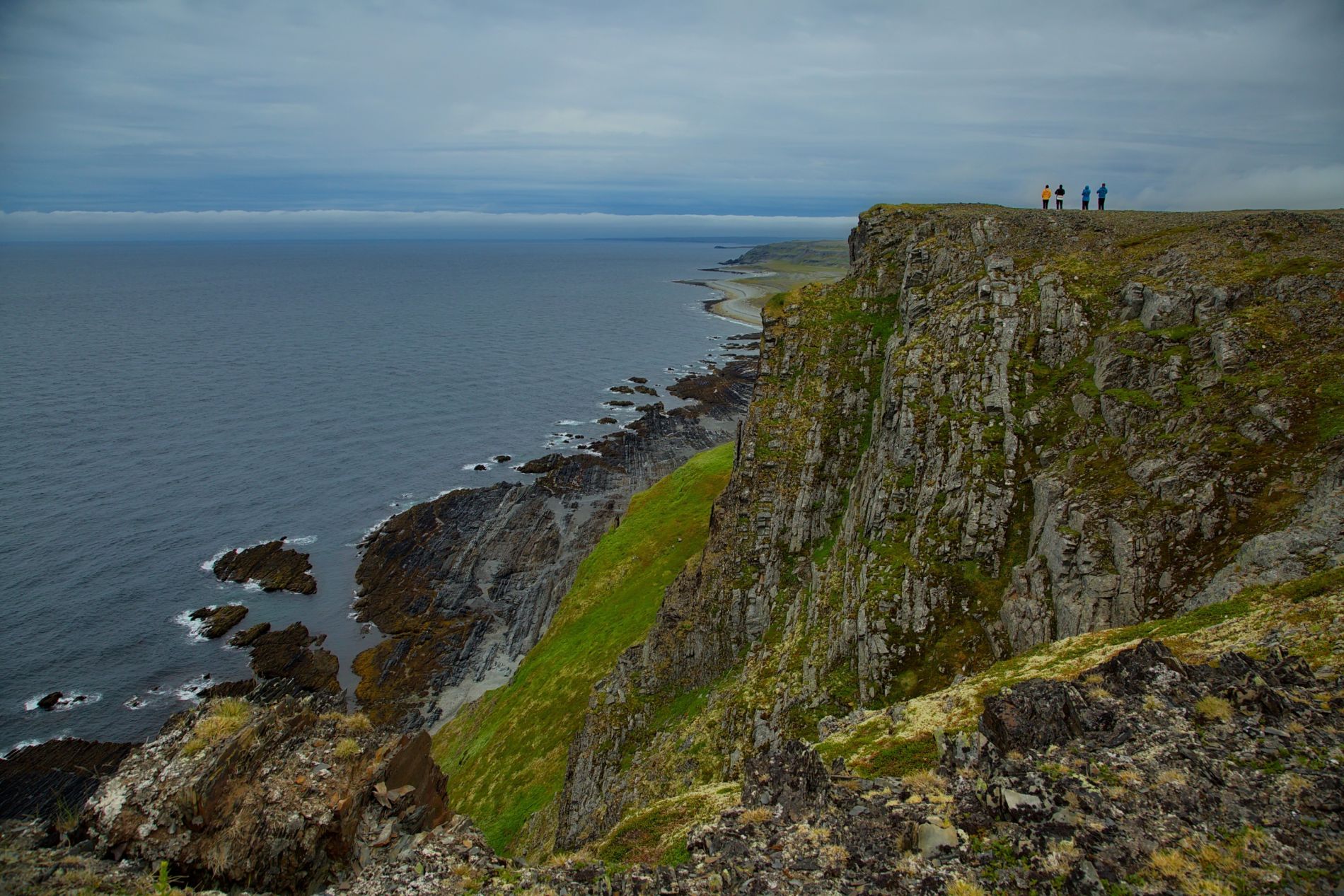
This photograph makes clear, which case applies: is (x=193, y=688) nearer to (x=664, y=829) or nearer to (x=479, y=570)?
(x=479, y=570)

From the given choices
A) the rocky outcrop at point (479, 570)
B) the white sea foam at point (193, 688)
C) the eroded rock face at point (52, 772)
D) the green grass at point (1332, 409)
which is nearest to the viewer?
the green grass at point (1332, 409)

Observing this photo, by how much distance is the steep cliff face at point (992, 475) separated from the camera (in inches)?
968

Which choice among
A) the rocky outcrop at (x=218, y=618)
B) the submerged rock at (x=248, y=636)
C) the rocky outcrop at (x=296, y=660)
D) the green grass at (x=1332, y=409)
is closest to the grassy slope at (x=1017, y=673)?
the green grass at (x=1332, y=409)

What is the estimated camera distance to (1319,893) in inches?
445

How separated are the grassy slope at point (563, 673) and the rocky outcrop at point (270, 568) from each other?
99.2 feet

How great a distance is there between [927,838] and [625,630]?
124 feet

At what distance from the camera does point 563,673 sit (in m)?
49.4

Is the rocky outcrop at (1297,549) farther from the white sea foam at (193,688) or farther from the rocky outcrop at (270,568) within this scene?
the rocky outcrop at (270,568)

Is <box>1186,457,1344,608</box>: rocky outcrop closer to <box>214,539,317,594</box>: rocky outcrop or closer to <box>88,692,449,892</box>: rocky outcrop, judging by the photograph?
<box>88,692,449,892</box>: rocky outcrop

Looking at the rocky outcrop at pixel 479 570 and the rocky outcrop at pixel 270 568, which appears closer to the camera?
the rocky outcrop at pixel 479 570

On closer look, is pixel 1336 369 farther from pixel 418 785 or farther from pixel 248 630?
pixel 248 630

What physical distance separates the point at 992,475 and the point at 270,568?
249 feet

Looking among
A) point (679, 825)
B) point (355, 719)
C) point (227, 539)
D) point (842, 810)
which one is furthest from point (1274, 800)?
point (227, 539)

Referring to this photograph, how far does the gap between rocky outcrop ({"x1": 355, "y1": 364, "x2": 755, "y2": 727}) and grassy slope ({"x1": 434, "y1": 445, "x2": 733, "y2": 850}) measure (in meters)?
7.45
